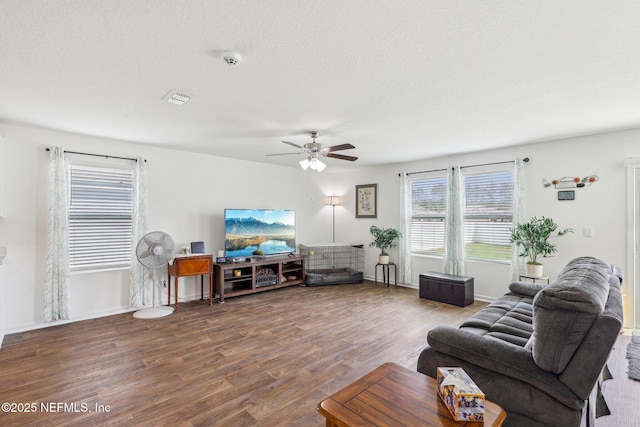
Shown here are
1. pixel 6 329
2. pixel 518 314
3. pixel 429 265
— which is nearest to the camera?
pixel 518 314

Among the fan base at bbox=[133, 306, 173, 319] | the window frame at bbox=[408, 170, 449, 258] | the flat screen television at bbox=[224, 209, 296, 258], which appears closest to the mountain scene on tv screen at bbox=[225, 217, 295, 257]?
the flat screen television at bbox=[224, 209, 296, 258]

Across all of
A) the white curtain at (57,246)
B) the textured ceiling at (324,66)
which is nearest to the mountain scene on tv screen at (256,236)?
the textured ceiling at (324,66)

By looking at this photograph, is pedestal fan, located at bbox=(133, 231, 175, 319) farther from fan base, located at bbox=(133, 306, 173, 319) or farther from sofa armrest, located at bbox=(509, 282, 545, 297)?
sofa armrest, located at bbox=(509, 282, 545, 297)

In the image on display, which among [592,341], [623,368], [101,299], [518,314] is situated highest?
[592,341]

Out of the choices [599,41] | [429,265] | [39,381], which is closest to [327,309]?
[429,265]

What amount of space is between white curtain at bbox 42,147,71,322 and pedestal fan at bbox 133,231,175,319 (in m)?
0.82

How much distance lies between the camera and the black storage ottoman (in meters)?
4.42

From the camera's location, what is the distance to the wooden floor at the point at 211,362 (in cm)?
204

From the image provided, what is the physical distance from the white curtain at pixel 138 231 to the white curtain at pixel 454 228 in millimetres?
4805

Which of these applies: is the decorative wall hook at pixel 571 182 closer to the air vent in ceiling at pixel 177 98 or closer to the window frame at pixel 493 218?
the window frame at pixel 493 218

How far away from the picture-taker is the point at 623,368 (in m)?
2.65

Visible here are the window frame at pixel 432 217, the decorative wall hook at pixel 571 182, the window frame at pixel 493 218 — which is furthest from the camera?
the window frame at pixel 432 217

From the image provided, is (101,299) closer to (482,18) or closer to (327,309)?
(327,309)

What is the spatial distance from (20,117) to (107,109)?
45.2 inches
